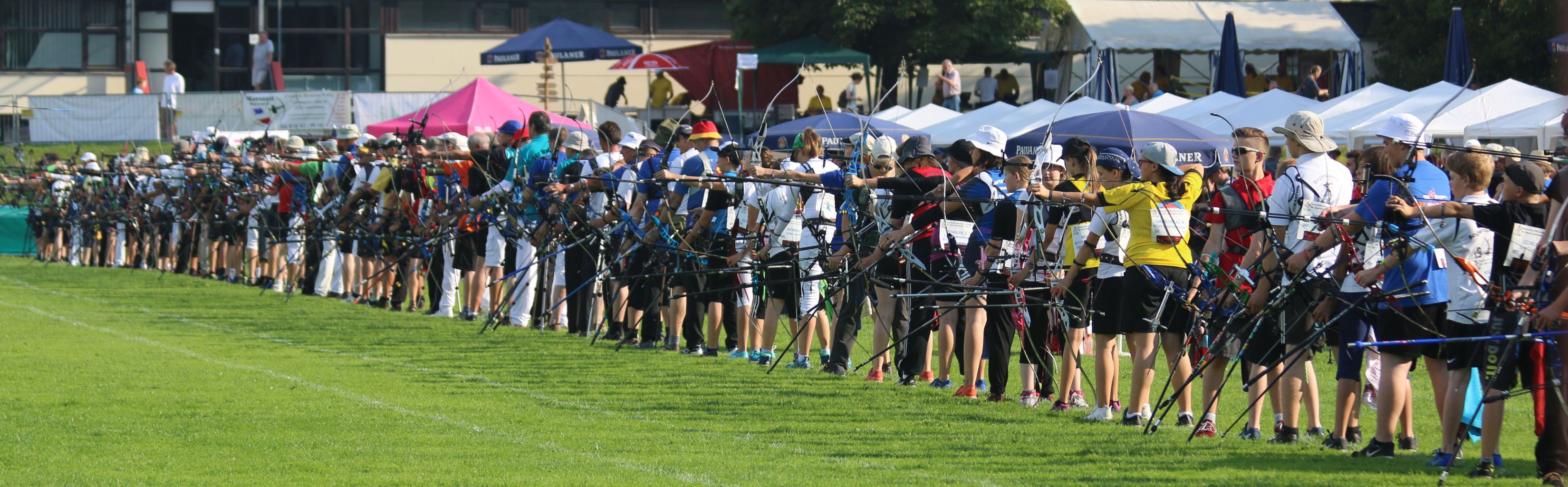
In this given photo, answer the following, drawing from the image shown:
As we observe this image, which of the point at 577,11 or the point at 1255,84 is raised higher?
the point at 577,11

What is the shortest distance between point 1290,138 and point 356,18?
34.5 metres

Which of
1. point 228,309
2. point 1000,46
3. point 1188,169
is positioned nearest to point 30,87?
point 1000,46

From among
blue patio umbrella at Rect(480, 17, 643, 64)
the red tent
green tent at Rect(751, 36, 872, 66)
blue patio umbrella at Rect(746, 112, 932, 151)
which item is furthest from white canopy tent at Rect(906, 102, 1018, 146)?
blue patio umbrella at Rect(480, 17, 643, 64)

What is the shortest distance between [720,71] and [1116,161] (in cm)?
2243

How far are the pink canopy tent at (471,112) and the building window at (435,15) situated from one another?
48.8 feet

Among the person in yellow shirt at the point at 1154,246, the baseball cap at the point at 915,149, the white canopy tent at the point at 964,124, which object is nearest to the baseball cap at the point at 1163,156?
the person in yellow shirt at the point at 1154,246

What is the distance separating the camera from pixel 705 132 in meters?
11.6

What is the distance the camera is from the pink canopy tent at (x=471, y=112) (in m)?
21.9

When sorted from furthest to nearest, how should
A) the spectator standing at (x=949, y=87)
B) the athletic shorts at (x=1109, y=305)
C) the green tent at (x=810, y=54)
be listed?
the green tent at (x=810, y=54) < the spectator standing at (x=949, y=87) < the athletic shorts at (x=1109, y=305)

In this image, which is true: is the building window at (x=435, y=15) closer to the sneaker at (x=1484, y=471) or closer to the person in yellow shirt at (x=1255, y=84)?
the person in yellow shirt at (x=1255, y=84)

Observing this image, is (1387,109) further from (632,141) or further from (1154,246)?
(1154,246)

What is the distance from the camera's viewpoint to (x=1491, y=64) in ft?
83.0

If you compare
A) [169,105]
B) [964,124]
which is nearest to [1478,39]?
[964,124]

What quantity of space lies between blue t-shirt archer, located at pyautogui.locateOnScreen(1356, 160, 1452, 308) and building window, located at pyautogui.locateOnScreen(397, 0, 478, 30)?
108 ft
